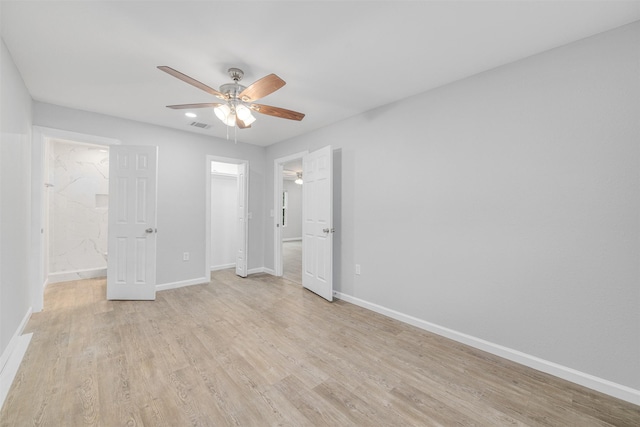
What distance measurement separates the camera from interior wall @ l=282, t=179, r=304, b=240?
34.6 feet

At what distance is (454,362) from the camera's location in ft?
7.16

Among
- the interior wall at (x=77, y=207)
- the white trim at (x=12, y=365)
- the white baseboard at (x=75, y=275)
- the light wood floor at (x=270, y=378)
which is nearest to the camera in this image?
the light wood floor at (x=270, y=378)

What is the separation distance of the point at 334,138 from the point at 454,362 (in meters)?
3.02

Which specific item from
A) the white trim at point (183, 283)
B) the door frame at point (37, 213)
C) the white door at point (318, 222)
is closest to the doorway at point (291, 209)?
the white trim at point (183, 283)

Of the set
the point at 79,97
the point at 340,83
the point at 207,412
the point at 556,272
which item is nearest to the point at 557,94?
the point at 556,272

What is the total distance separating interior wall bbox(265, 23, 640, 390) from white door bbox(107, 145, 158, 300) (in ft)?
10.2

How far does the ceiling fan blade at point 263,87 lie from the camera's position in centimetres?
193

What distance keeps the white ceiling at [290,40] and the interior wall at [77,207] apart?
2258mm

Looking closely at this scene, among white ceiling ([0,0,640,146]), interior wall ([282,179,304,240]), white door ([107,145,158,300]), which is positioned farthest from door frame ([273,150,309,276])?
interior wall ([282,179,304,240])

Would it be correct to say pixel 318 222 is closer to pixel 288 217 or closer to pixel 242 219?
pixel 242 219

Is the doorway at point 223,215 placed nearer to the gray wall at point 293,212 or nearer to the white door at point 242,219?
the white door at point 242,219

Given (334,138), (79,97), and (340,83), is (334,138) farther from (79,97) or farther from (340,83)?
(79,97)

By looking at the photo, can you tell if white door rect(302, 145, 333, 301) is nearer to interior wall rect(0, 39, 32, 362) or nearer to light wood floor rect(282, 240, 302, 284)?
light wood floor rect(282, 240, 302, 284)

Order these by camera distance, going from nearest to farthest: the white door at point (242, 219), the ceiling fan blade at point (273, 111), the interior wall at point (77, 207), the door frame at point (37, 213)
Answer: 1. the ceiling fan blade at point (273, 111)
2. the door frame at point (37, 213)
3. the interior wall at point (77, 207)
4. the white door at point (242, 219)
